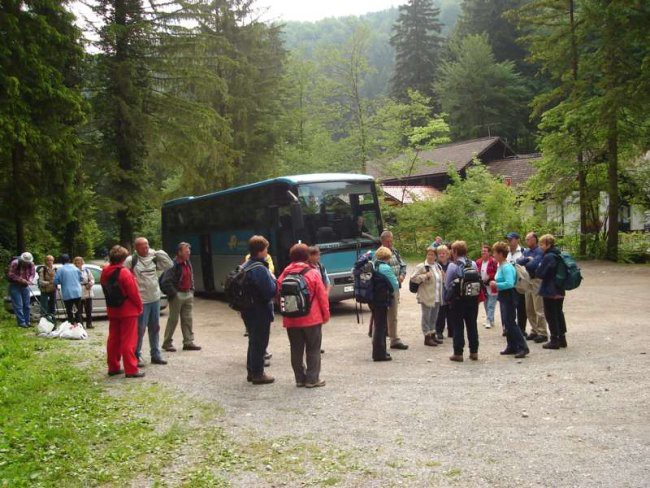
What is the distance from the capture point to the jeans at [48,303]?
14.2 m

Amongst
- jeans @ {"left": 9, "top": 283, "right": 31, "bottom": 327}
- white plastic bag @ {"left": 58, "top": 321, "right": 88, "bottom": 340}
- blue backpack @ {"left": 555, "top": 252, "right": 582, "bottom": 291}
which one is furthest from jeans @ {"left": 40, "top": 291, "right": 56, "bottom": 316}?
blue backpack @ {"left": 555, "top": 252, "right": 582, "bottom": 291}

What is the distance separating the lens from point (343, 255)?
14.9 m

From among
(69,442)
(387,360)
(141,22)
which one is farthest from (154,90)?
(69,442)

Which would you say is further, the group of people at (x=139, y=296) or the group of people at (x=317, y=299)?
the group of people at (x=139, y=296)

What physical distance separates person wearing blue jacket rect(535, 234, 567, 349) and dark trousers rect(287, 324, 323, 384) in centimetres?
373

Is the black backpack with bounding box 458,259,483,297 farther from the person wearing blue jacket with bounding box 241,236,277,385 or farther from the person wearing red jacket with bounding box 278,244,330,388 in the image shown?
the person wearing blue jacket with bounding box 241,236,277,385

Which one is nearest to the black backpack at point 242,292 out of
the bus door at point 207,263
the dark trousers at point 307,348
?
the dark trousers at point 307,348

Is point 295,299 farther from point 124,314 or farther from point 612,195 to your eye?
point 612,195

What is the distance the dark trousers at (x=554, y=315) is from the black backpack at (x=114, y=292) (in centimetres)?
615

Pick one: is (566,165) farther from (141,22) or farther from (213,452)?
(213,452)

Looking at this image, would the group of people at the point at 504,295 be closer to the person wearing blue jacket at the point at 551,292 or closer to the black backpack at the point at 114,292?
the person wearing blue jacket at the point at 551,292

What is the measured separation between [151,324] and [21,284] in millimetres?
5887

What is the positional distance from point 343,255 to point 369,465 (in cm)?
1006

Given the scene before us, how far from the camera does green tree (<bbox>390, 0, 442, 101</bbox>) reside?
194 feet
